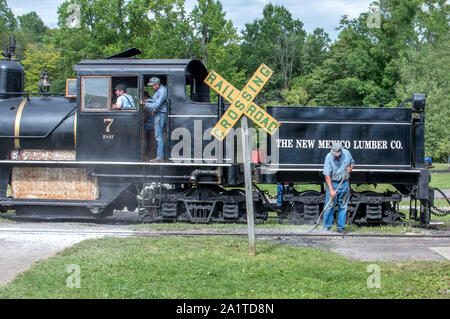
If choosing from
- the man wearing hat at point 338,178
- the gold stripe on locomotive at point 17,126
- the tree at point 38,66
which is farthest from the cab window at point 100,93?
Result: the tree at point 38,66

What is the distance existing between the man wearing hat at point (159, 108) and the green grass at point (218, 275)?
10.4 feet

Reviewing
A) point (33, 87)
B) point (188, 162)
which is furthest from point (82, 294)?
point (33, 87)

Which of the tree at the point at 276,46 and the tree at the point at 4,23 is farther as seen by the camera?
the tree at the point at 4,23

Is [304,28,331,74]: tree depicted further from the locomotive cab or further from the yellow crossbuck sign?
the yellow crossbuck sign

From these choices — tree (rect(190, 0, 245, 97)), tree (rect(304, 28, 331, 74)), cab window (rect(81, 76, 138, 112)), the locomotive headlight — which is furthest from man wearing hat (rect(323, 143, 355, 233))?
tree (rect(304, 28, 331, 74))

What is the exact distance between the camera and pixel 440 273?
7.21 metres

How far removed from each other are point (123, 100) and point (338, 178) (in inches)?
186

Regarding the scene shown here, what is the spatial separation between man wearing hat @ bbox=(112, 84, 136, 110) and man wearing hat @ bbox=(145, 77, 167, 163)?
36cm

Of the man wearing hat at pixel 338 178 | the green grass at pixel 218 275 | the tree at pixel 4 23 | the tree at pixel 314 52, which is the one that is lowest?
the green grass at pixel 218 275

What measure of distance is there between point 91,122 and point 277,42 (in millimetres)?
53125

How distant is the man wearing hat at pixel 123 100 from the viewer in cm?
1155

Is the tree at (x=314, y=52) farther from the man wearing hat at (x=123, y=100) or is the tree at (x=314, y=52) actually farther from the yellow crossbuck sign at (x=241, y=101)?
the yellow crossbuck sign at (x=241, y=101)

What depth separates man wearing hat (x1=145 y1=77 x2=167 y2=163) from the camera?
37.3 feet
